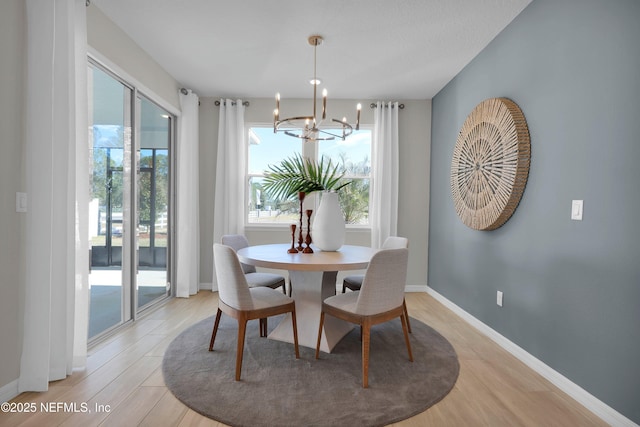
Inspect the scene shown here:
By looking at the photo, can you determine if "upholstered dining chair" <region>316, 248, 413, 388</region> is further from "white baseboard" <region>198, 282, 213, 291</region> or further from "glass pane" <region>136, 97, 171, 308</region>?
"white baseboard" <region>198, 282, 213, 291</region>

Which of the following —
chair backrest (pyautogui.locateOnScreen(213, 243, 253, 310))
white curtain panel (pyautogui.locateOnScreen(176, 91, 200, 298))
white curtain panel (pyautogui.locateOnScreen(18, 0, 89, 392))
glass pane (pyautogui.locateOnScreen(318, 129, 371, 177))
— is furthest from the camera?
glass pane (pyautogui.locateOnScreen(318, 129, 371, 177))

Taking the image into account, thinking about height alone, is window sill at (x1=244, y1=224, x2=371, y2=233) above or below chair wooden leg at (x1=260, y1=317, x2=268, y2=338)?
above

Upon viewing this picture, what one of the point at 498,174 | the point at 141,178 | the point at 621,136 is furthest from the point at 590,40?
the point at 141,178

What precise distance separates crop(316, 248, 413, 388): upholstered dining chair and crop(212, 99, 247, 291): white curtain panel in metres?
2.43

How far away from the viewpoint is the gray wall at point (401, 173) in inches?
167

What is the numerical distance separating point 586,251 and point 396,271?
1.04 meters

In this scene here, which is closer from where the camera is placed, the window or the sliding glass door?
the sliding glass door

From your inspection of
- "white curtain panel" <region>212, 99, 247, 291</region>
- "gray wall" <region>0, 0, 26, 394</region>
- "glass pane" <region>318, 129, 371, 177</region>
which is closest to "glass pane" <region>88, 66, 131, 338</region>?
"gray wall" <region>0, 0, 26, 394</region>

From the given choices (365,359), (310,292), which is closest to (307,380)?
(365,359)

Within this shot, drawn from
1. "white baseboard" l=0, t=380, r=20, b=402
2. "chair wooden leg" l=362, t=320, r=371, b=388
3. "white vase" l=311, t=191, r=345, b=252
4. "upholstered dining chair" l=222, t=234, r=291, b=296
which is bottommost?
"white baseboard" l=0, t=380, r=20, b=402

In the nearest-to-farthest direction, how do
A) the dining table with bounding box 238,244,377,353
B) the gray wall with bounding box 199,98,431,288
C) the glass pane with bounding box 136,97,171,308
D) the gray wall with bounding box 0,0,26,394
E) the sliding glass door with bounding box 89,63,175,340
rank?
the gray wall with bounding box 0,0,26,394 < the dining table with bounding box 238,244,377,353 < the sliding glass door with bounding box 89,63,175,340 < the glass pane with bounding box 136,97,171,308 < the gray wall with bounding box 199,98,431,288

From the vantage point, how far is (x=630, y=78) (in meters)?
1.55

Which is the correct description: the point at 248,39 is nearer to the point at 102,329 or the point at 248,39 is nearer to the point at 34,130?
the point at 34,130

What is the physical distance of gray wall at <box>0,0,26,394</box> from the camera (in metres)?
1.71
